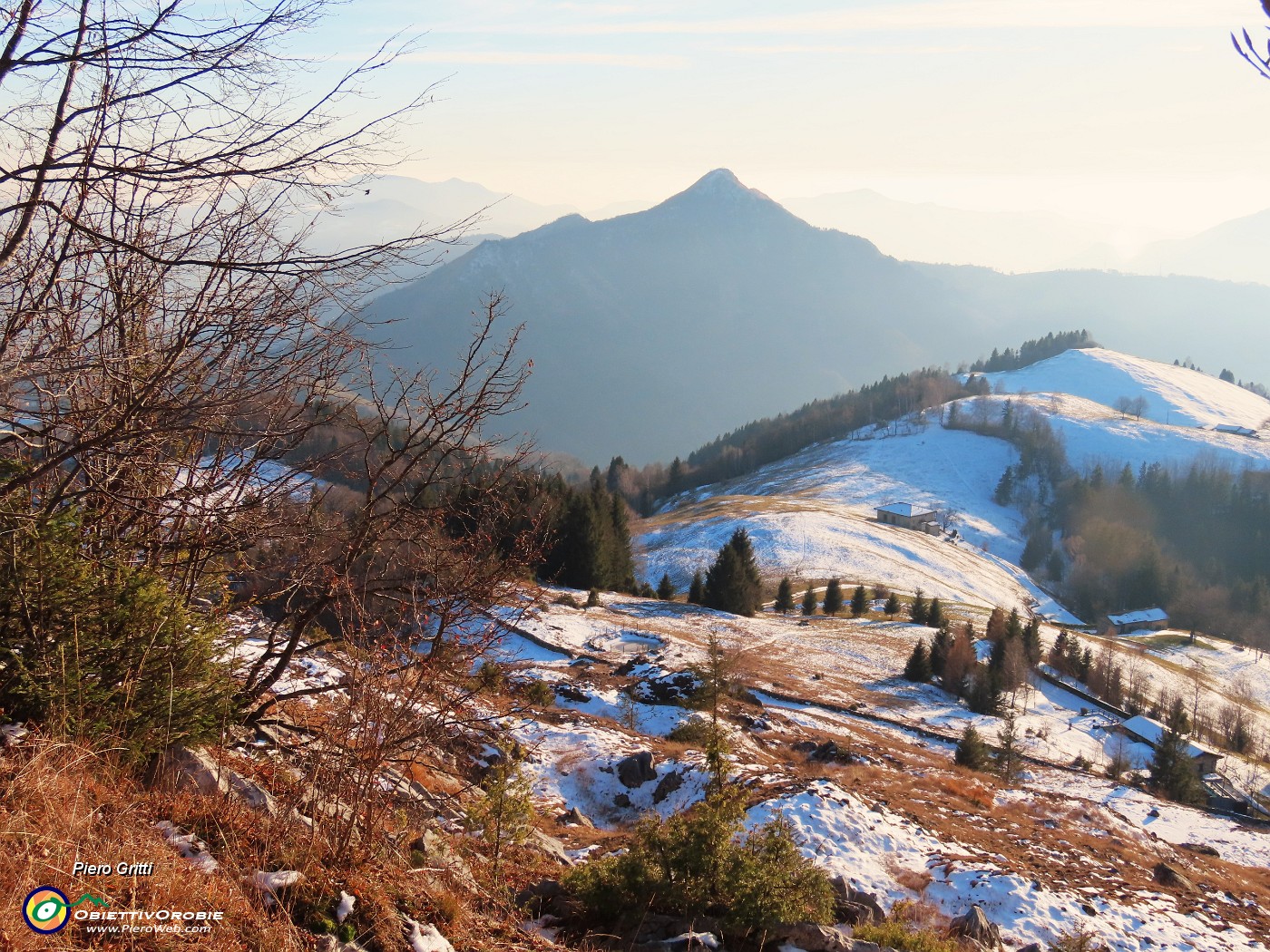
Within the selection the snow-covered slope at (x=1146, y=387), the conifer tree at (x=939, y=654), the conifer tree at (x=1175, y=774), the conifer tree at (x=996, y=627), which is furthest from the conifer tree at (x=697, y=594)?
the snow-covered slope at (x=1146, y=387)

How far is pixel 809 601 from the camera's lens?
6312 cm

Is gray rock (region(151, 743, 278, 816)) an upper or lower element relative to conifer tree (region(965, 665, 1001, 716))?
upper

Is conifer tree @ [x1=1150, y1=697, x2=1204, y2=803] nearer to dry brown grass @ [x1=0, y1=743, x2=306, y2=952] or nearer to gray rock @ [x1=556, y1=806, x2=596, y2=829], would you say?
gray rock @ [x1=556, y1=806, x2=596, y2=829]

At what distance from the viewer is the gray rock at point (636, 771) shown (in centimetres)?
1698

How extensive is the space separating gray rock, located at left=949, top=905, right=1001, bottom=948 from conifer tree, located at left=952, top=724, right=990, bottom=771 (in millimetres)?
19030

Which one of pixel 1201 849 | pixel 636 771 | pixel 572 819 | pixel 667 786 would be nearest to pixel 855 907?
pixel 572 819

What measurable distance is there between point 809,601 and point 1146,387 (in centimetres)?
15815

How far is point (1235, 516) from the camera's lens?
4919 inches

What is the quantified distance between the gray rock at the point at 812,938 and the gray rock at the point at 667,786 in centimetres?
1058

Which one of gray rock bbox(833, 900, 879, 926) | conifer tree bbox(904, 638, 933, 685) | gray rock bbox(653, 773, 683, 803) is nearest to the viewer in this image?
gray rock bbox(833, 900, 879, 926)

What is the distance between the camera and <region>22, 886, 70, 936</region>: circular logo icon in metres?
3.05

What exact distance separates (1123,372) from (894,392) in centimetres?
6589

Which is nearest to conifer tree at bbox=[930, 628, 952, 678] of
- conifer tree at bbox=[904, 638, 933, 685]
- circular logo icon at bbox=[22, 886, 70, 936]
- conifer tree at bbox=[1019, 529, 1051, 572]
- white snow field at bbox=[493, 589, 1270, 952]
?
conifer tree at bbox=[904, 638, 933, 685]

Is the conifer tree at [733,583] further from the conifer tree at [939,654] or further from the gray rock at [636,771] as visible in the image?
the gray rock at [636,771]
